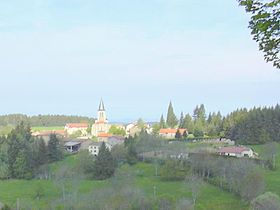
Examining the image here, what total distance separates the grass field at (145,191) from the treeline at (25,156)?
2.27 meters

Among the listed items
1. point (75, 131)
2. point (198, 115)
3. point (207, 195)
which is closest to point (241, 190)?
point (207, 195)

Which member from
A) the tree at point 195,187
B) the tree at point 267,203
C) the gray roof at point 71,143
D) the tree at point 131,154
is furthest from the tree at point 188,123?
the tree at point 267,203

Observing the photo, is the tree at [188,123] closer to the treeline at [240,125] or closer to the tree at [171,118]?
the treeline at [240,125]

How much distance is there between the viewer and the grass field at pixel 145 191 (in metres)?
31.9

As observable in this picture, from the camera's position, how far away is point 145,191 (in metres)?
35.5

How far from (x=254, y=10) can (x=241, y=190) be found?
99.1ft

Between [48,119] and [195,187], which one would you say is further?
→ [48,119]

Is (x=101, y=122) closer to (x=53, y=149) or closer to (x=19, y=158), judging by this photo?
(x=53, y=149)

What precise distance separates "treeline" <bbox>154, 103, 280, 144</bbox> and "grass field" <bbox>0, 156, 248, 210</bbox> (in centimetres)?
2445

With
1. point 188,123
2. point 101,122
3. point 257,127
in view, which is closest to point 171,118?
point 188,123

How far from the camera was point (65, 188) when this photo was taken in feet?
124

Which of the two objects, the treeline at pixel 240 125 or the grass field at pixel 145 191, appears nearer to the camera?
the grass field at pixel 145 191

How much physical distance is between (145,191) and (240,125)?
3755cm

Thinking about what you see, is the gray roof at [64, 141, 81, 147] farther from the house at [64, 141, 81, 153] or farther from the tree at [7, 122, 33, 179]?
the tree at [7, 122, 33, 179]
